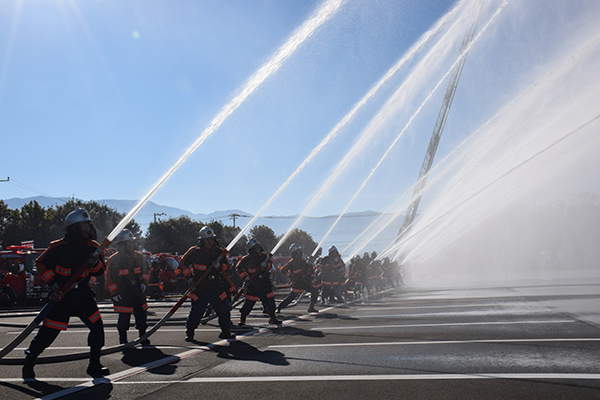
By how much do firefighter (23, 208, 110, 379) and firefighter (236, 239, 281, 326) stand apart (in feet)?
16.2

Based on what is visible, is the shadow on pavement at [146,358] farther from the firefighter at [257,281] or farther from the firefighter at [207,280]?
the firefighter at [257,281]

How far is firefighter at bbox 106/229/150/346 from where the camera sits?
8047 mm

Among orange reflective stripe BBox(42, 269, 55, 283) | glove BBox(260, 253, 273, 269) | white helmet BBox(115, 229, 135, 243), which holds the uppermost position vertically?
white helmet BBox(115, 229, 135, 243)

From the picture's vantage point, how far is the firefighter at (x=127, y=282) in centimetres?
805

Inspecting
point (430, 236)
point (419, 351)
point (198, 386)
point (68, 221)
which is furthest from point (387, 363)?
point (430, 236)

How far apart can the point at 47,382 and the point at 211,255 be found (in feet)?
12.1

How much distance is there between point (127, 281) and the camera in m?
A: 8.16

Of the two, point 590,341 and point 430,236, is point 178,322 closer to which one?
point 590,341

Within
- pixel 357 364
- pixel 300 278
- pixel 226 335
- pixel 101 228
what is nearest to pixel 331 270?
pixel 300 278

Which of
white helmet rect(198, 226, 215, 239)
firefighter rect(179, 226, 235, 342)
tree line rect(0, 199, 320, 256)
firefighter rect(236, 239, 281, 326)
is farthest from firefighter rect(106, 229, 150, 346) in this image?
tree line rect(0, 199, 320, 256)

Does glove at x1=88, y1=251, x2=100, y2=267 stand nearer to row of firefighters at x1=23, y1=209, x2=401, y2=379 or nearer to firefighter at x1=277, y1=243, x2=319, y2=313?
row of firefighters at x1=23, y1=209, x2=401, y2=379

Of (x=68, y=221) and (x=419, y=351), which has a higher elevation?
(x=68, y=221)

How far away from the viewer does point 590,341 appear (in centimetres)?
627

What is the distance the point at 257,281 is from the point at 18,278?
617 inches
